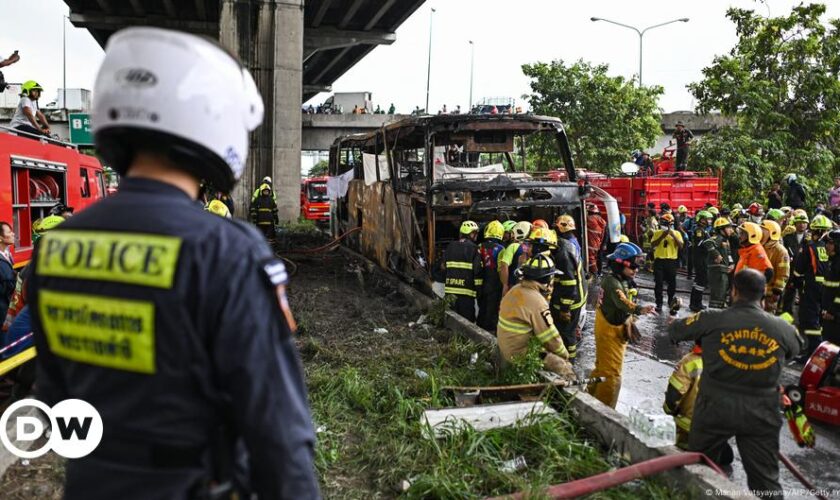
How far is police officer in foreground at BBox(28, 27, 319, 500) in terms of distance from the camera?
1423 mm

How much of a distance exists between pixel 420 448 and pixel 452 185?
17.0 feet

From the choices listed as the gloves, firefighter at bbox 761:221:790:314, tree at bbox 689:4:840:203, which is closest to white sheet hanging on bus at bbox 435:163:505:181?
the gloves

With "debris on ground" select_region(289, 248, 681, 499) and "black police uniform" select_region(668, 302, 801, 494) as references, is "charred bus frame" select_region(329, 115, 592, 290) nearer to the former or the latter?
"debris on ground" select_region(289, 248, 681, 499)

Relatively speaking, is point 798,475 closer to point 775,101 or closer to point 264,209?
point 264,209

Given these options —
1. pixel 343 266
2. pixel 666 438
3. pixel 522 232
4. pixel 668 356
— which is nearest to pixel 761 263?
pixel 668 356

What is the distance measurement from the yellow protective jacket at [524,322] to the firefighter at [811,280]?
425 centimetres

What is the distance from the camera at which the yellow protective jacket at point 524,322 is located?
5641mm

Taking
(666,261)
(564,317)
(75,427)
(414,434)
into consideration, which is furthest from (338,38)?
(75,427)

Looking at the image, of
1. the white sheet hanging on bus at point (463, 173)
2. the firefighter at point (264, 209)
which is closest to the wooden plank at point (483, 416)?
the white sheet hanging on bus at point (463, 173)

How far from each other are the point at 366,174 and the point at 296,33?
12977mm

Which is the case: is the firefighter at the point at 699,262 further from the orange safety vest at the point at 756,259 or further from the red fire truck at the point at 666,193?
the red fire truck at the point at 666,193

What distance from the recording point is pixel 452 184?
912cm

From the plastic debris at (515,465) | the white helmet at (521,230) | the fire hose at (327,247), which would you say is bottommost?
the plastic debris at (515,465)

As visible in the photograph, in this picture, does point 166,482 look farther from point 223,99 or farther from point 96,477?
point 223,99
